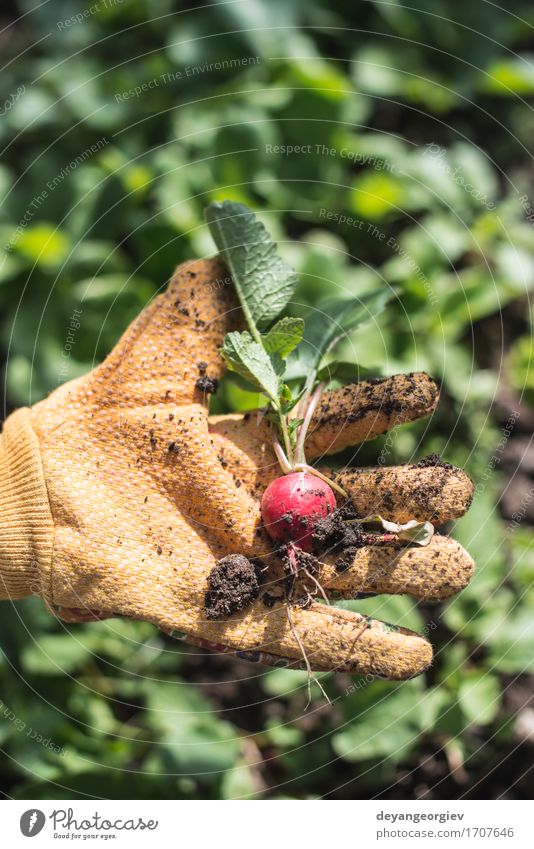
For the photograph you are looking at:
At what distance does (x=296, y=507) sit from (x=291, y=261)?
0.99 metres

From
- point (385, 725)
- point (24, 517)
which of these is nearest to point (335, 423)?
point (24, 517)

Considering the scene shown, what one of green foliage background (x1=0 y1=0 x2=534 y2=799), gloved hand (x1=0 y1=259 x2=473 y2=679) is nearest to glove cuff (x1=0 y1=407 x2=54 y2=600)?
gloved hand (x1=0 y1=259 x2=473 y2=679)

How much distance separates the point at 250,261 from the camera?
132cm

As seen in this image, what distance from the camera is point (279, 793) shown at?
1789 mm

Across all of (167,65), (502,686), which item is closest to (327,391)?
(502,686)

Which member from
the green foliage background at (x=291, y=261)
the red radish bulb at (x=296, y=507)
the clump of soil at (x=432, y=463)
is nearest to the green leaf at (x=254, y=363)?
the red radish bulb at (x=296, y=507)

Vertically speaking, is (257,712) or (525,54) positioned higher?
(525,54)

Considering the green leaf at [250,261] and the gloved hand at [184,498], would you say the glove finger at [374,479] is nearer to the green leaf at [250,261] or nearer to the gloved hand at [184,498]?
the gloved hand at [184,498]

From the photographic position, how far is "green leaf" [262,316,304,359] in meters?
1.24

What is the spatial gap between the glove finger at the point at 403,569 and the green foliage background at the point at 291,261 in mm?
535

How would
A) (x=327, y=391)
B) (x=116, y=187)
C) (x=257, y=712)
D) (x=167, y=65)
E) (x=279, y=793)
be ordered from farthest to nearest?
1. (x=167, y=65)
2. (x=116, y=187)
3. (x=257, y=712)
4. (x=279, y=793)
5. (x=327, y=391)

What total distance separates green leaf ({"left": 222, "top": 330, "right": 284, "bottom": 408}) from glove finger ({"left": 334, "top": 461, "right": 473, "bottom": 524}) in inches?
8.3

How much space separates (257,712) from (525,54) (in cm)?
249

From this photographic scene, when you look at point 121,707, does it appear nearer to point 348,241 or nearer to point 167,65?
point 348,241
